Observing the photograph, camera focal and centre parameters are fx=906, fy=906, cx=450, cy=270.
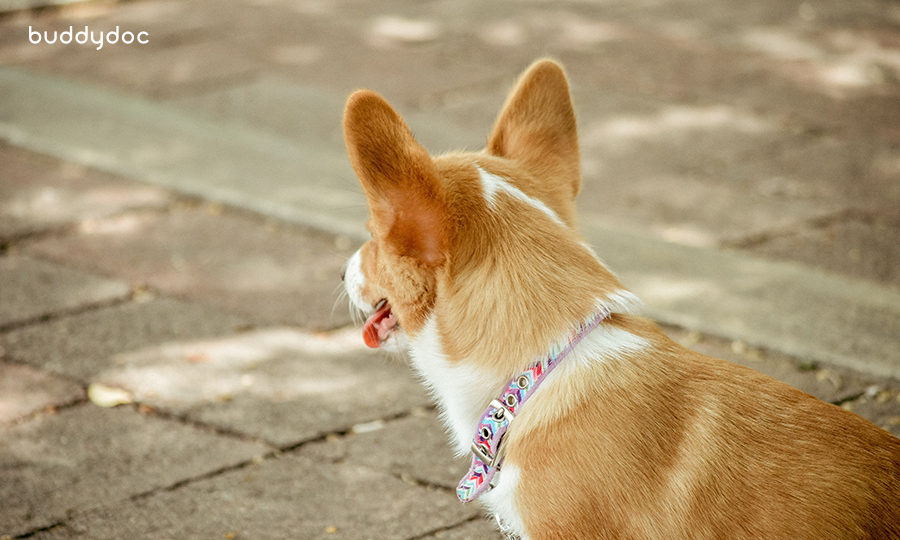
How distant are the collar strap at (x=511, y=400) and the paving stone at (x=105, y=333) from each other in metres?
2.25

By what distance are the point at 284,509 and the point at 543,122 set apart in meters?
1.58

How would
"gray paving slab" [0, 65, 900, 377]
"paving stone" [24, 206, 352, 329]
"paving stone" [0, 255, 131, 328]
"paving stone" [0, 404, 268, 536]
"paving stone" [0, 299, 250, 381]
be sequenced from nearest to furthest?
"paving stone" [0, 404, 268, 536]
"paving stone" [0, 299, 250, 381]
"gray paving slab" [0, 65, 900, 377]
"paving stone" [0, 255, 131, 328]
"paving stone" [24, 206, 352, 329]

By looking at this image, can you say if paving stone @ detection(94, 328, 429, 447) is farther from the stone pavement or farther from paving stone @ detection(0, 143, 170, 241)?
paving stone @ detection(0, 143, 170, 241)

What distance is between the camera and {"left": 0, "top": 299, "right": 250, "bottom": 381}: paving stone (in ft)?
13.1

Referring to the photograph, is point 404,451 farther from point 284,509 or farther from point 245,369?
point 245,369

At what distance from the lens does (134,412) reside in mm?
3676

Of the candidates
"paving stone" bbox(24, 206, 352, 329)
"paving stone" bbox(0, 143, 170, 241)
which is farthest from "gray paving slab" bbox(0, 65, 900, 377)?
"paving stone" bbox(24, 206, 352, 329)

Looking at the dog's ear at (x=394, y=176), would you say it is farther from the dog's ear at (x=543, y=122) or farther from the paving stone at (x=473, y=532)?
the paving stone at (x=473, y=532)

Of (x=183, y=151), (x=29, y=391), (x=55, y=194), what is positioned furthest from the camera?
(x=183, y=151)

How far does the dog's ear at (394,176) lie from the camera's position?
2.19 m

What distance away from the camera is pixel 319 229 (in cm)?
534

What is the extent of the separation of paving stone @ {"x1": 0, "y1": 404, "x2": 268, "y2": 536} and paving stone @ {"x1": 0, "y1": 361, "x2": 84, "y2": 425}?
0.26ft

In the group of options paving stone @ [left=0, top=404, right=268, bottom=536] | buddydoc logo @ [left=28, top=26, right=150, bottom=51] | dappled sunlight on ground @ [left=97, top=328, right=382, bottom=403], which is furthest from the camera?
buddydoc logo @ [left=28, top=26, right=150, bottom=51]

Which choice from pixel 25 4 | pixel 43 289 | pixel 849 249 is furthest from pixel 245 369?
pixel 25 4
